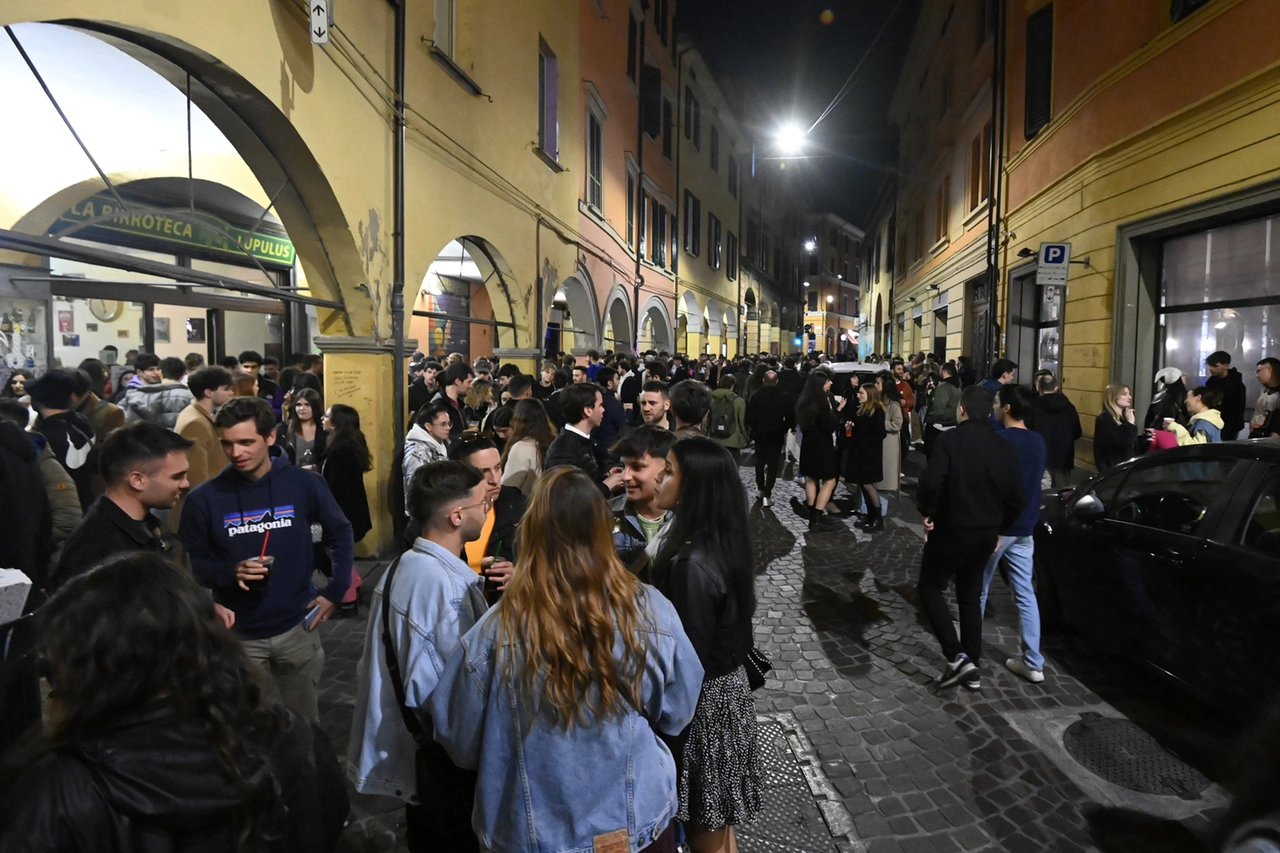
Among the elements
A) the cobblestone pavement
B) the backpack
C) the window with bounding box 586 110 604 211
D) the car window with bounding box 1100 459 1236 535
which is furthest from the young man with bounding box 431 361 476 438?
the window with bounding box 586 110 604 211

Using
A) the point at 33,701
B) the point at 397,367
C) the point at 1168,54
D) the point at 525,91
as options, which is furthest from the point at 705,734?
the point at 525,91

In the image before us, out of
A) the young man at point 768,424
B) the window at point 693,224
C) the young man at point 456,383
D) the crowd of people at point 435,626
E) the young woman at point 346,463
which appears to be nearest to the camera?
the crowd of people at point 435,626

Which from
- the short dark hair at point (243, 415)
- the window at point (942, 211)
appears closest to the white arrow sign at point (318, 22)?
the short dark hair at point (243, 415)

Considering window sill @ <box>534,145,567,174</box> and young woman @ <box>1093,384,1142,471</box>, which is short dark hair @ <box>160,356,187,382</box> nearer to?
window sill @ <box>534,145,567,174</box>

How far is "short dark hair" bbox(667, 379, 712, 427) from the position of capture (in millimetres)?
5430

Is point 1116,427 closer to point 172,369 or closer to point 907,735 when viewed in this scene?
point 907,735

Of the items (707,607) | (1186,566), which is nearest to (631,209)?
(1186,566)

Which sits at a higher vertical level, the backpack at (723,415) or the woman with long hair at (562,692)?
the backpack at (723,415)

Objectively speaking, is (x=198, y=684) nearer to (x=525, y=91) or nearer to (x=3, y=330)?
(x=3, y=330)

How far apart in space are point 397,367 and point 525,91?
5882mm

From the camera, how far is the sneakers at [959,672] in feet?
14.4

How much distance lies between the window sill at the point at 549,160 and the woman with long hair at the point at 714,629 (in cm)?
1053

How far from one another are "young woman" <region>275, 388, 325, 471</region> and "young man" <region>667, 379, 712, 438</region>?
9.79ft

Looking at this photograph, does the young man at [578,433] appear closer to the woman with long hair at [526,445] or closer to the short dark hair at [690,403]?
the woman with long hair at [526,445]
